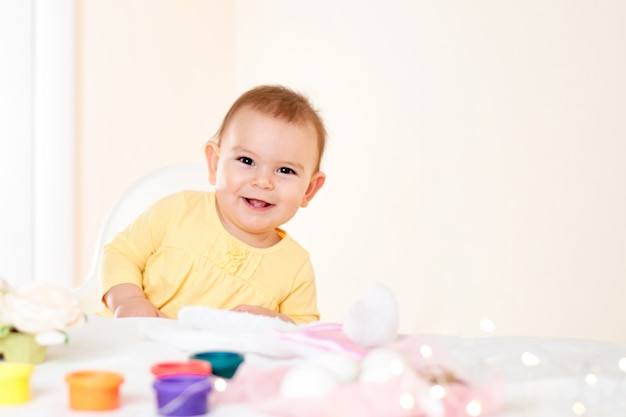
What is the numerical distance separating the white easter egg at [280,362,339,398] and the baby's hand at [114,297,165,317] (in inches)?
31.4

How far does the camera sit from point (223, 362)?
77 centimetres

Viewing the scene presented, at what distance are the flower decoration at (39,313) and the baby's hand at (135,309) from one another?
0.58 m

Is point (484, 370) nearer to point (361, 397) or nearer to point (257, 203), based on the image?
point (361, 397)

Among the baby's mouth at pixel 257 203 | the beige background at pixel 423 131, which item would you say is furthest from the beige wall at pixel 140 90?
the baby's mouth at pixel 257 203

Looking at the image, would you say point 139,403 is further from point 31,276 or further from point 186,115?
point 186,115

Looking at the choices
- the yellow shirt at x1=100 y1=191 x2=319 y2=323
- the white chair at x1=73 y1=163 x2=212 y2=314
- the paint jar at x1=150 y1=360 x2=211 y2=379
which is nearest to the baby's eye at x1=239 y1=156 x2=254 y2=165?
the yellow shirt at x1=100 y1=191 x2=319 y2=323

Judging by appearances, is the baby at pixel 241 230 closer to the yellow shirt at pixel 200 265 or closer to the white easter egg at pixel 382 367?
the yellow shirt at pixel 200 265

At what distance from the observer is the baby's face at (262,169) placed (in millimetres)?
1615

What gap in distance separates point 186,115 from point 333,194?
694 millimetres

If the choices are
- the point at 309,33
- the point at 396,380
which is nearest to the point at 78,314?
the point at 396,380

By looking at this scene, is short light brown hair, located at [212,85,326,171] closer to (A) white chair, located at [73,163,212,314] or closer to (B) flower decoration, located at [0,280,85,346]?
(A) white chair, located at [73,163,212,314]

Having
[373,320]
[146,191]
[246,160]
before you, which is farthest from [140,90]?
[373,320]

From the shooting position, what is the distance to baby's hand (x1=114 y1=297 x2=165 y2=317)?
1.40 metres

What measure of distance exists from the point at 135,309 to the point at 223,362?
0.68 meters
